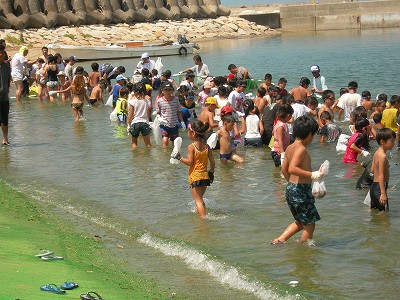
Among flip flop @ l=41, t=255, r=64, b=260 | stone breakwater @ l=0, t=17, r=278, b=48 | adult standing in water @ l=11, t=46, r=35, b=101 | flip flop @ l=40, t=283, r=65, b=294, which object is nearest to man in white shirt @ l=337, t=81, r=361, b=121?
adult standing in water @ l=11, t=46, r=35, b=101

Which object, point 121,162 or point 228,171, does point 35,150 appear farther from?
point 228,171

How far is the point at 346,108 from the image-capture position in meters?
19.3

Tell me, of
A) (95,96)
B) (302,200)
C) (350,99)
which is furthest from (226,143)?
(95,96)

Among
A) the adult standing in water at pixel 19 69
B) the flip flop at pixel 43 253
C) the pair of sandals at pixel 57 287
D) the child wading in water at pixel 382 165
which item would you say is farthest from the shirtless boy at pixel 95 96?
the pair of sandals at pixel 57 287

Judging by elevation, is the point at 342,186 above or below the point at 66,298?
below

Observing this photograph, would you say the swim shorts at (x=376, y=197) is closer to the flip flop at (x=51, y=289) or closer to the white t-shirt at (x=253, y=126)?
the flip flop at (x=51, y=289)

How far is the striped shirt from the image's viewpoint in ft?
53.7

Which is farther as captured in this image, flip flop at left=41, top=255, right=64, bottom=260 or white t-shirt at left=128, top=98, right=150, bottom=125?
white t-shirt at left=128, top=98, right=150, bottom=125

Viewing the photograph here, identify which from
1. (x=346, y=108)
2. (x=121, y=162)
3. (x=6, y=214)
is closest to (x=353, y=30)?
(x=346, y=108)

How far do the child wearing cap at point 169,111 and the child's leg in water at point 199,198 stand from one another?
5386 mm

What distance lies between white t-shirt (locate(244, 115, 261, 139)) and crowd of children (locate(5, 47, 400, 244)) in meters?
0.02

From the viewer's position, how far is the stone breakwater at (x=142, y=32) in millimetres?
48156

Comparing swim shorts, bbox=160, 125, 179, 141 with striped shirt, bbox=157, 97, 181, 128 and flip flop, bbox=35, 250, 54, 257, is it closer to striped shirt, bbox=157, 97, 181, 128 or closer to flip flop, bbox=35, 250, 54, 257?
striped shirt, bbox=157, 97, 181, 128

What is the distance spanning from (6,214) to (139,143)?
7.26 meters
